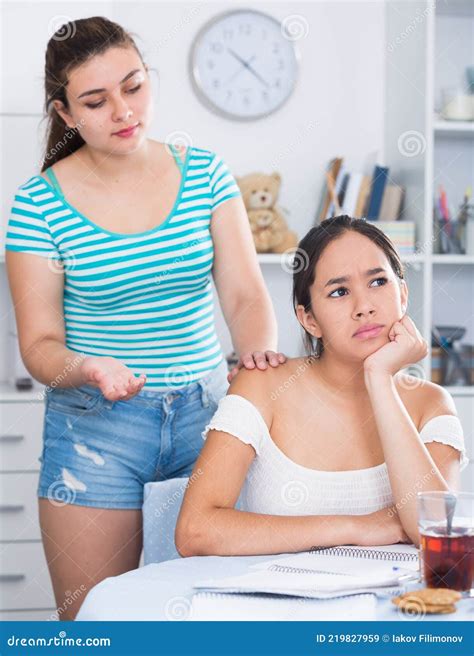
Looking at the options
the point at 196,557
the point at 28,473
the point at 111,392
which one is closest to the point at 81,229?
the point at 111,392

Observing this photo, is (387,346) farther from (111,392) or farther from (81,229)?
(81,229)

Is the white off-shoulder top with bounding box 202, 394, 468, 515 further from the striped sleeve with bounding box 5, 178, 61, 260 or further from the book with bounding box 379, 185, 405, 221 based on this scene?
the book with bounding box 379, 185, 405, 221

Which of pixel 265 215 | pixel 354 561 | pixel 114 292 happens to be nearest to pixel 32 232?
pixel 114 292

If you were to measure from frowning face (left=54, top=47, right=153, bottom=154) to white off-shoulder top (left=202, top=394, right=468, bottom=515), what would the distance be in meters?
0.55

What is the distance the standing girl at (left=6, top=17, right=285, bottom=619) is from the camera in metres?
1.76

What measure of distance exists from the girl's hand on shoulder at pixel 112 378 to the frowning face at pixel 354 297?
0.35 m

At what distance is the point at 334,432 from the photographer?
1578 mm

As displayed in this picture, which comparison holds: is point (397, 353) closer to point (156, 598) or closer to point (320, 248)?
point (320, 248)

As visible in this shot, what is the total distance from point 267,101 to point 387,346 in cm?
214

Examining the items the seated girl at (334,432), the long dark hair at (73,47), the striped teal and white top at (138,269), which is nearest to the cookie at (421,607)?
the seated girl at (334,432)

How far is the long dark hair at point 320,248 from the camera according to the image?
1.71 metres

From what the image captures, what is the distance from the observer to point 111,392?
1500mm

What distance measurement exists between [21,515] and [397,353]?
1850 mm

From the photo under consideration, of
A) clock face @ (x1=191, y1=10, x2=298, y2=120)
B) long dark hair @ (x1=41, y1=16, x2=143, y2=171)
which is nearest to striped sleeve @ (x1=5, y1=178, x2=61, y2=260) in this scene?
long dark hair @ (x1=41, y1=16, x2=143, y2=171)
